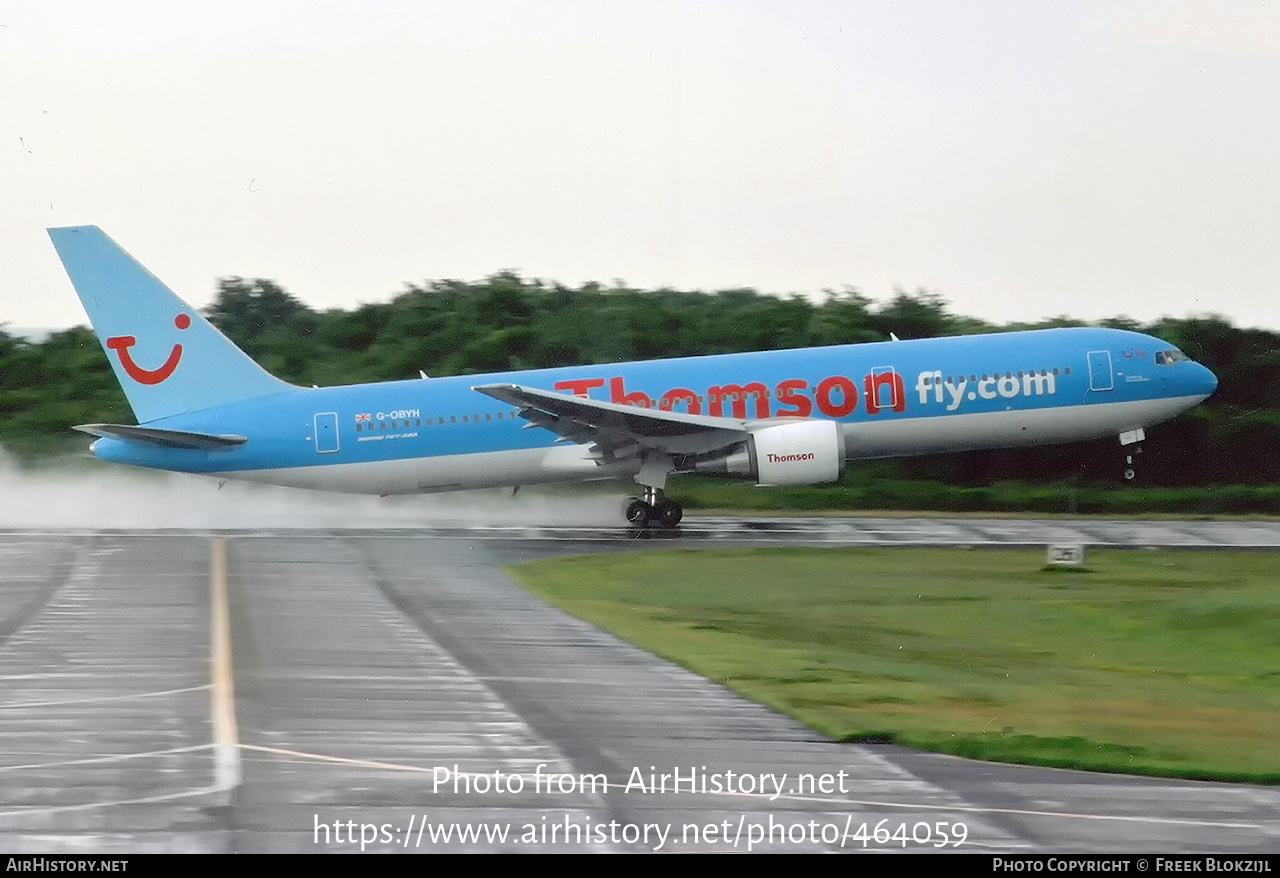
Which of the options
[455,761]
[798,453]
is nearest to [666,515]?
[798,453]

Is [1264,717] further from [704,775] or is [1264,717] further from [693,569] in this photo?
[693,569]

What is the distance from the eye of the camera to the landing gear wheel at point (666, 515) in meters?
30.4

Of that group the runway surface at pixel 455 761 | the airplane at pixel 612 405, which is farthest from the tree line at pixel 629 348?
the runway surface at pixel 455 761

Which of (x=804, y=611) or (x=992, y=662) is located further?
(x=804, y=611)

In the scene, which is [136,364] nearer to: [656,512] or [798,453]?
→ [656,512]

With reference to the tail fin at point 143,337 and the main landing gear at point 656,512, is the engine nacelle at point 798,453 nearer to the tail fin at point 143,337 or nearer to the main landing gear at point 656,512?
the main landing gear at point 656,512

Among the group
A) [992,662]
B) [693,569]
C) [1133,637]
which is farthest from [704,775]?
[693,569]

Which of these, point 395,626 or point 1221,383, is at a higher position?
point 1221,383

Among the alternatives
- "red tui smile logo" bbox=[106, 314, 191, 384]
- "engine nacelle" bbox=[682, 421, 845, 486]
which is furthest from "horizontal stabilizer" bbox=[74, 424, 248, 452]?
"engine nacelle" bbox=[682, 421, 845, 486]

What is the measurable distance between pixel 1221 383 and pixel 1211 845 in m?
36.5

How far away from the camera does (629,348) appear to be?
4641 cm

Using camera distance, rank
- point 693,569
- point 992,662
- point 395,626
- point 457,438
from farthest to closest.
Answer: point 457,438 → point 693,569 → point 395,626 → point 992,662

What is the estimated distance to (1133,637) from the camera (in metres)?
18.7
